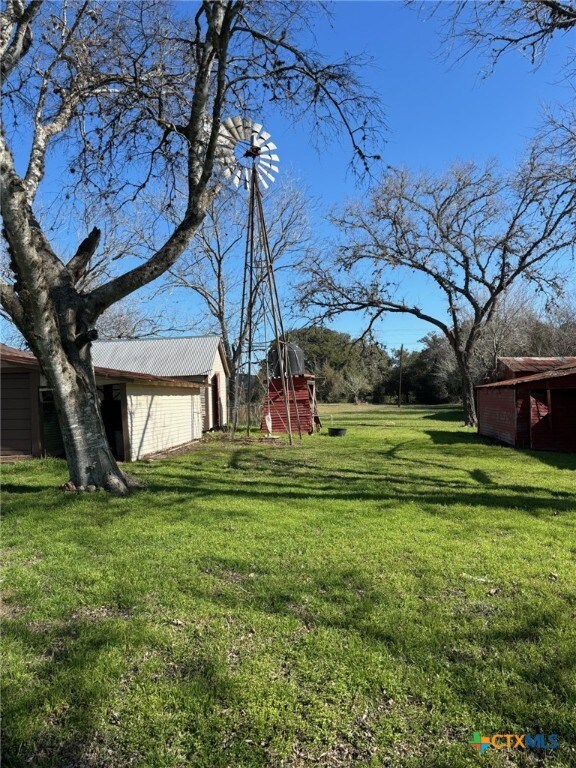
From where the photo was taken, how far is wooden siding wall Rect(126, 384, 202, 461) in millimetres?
12242

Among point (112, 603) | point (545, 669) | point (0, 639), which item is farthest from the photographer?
point (112, 603)

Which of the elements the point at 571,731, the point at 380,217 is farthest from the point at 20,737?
the point at 380,217

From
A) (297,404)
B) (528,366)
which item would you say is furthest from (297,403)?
(528,366)

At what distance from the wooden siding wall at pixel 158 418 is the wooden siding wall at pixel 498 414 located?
10685mm

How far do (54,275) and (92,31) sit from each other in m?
3.90

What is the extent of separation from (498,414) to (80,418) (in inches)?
570

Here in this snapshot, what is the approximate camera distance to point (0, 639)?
9.95 ft

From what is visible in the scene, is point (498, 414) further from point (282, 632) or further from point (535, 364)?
point (282, 632)

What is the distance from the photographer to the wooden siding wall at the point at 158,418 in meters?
12.2

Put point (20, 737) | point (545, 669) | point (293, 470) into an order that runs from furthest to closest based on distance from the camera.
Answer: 1. point (293, 470)
2. point (545, 669)
3. point (20, 737)

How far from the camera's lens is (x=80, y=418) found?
668 cm

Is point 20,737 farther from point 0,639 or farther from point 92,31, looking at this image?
point 92,31

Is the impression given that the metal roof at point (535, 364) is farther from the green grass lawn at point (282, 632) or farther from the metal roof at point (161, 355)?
the metal roof at point (161, 355)

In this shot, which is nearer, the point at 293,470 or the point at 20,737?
the point at 20,737
